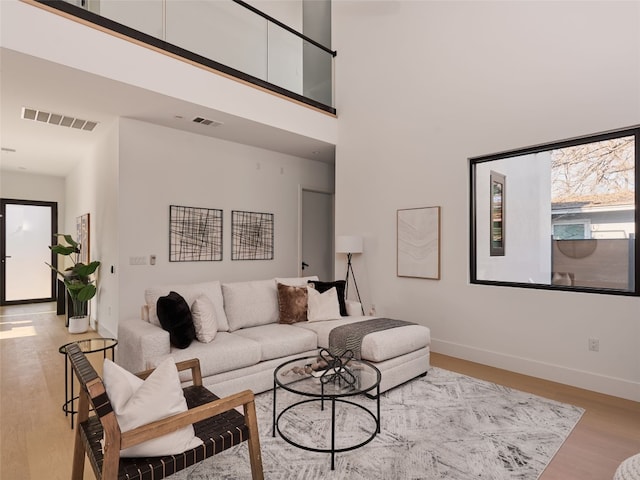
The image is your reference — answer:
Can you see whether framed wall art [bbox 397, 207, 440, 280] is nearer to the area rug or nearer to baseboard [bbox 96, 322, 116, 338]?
the area rug

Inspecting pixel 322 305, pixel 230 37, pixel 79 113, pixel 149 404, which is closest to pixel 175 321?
pixel 149 404

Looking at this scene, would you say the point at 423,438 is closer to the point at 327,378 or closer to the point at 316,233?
the point at 327,378

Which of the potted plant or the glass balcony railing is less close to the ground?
the glass balcony railing

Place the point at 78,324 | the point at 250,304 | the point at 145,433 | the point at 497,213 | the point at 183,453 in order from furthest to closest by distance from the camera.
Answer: the point at 78,324
the point at 497,213
the point at 250,304
the point at 183,453
the point at 145,433

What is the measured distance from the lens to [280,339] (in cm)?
331

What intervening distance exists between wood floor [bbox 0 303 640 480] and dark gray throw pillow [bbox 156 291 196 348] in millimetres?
884

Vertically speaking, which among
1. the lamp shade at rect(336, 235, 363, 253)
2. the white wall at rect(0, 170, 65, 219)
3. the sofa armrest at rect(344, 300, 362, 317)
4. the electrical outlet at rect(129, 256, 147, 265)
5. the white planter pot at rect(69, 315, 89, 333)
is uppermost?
the white wall at rect(0, 170, 65, 219)

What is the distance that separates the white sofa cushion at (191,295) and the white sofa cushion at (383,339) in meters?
0.76

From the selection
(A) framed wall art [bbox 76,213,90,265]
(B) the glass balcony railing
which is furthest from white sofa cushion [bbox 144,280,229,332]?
(A) framed wall art [bbox 76,213,90,265]

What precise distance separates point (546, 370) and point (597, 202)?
168 centimetres

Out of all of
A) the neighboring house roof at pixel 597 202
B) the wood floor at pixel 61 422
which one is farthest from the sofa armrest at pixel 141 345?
the neighboring house roof at pixel 597 202

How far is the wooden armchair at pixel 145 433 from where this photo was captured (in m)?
1.39

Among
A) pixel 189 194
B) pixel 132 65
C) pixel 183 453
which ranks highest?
pixel 132 65

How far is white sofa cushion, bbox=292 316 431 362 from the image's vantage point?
3.08m
